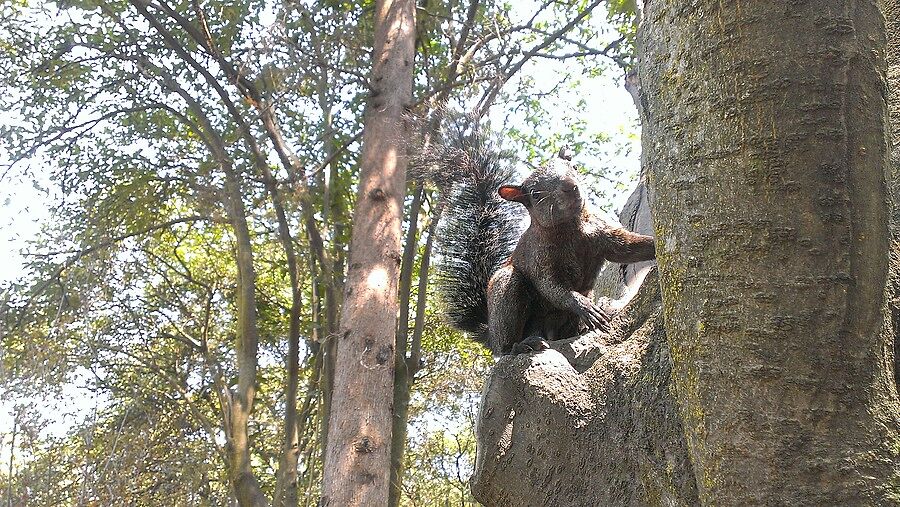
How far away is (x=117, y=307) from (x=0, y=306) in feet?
5.70

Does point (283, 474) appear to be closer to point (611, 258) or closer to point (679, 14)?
point (611, 258)

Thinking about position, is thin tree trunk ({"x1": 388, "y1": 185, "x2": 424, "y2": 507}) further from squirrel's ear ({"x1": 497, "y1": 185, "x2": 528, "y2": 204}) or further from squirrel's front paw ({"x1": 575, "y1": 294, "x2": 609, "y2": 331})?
squirrel's front paw ({"x1": 575, "y1": 294, "x2": 609, "y2": 331})

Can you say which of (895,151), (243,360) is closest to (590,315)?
(895,151)

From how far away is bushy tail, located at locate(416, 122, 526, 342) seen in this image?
9.89 ft

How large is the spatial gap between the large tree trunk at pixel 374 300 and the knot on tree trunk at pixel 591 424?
2571 mm

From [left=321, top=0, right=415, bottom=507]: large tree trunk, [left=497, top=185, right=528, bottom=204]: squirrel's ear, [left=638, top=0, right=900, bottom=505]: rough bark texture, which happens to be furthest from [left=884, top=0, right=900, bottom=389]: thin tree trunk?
[left=321, top=0, right=415, bottom=507]: large tree trunk

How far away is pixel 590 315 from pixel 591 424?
685mm

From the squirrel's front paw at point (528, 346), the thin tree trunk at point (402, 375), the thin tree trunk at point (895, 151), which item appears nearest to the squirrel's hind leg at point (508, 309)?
the squirrel's front paw at point (528, 346)

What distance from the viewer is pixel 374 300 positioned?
4.93 meters

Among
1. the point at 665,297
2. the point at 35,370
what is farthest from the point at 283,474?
the point at 665,297

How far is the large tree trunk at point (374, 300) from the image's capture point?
177 inches

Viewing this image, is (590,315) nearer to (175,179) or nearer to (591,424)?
(591,424)

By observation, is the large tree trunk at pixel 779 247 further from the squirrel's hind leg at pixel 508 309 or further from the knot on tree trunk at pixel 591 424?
the squirrel's hind leg at pixel 508 309

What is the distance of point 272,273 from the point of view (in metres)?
10.8
